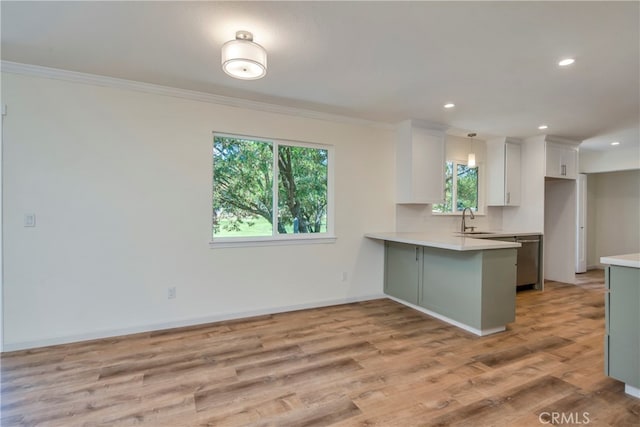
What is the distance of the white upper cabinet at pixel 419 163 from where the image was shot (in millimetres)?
4344

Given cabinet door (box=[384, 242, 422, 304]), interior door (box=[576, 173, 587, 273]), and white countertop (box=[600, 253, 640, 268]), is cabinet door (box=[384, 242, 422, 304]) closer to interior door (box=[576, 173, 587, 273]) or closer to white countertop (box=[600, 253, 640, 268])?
white countertop (box=[600, 253, 640, 268])

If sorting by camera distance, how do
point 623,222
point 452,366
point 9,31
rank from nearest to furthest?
point 9,31 → point 452,366 → point 623,222

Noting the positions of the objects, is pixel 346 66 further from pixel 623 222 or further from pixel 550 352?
pixel 623 222

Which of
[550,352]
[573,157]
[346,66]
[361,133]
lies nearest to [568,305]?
[550,352]

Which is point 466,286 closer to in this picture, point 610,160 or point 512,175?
point 512,175

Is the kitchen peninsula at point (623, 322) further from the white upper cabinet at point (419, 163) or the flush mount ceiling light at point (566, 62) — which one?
the white upper cabinet at point (419, 163)

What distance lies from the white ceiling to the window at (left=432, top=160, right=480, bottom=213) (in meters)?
1.61

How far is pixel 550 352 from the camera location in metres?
2.79

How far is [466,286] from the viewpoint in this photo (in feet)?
10.7

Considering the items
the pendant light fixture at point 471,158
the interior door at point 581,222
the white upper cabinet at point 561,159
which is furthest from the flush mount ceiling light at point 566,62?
the interior door at point 581,222

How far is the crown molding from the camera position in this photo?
2.72 metres

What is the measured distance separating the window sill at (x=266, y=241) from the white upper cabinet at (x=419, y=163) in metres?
1.28

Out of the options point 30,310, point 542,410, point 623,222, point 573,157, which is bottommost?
point 542,410

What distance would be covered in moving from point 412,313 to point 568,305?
2.19 meters
